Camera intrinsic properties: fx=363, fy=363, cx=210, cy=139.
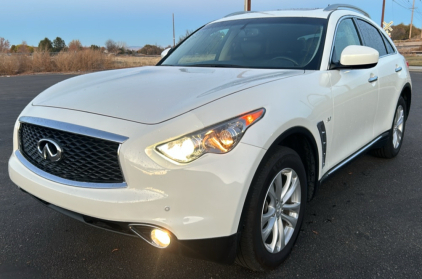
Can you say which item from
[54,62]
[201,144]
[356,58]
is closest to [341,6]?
[356,58]

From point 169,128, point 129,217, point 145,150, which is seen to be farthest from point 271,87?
point 129,217

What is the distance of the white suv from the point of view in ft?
5.93

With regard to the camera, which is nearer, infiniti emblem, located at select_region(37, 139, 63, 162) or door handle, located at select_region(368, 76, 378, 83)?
infiniti emblem, located at select_region(37, 139, 63, 162)

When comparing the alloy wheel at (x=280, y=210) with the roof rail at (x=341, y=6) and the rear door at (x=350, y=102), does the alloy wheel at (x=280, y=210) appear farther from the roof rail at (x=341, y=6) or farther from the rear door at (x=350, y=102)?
the roof rail at (x=341, y=6)

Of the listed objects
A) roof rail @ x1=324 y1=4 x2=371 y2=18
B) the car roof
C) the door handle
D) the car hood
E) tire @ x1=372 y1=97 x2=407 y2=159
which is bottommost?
tire @ x1=372 y1=97 x2=407 y2=159

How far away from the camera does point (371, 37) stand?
3.93 meters

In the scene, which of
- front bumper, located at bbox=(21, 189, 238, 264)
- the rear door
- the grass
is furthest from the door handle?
the grass

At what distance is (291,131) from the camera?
7.13 ft

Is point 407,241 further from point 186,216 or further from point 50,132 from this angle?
point 50,132

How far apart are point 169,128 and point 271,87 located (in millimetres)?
727

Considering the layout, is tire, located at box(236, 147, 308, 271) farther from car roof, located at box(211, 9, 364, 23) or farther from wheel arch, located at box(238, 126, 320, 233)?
car roof, located at box(211, 9, 364, 23)

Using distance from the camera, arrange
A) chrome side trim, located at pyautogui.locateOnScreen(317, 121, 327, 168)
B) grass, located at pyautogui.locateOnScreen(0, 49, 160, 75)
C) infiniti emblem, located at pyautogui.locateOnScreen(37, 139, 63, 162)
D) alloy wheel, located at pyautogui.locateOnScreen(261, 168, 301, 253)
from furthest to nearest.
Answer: grass, located at pyautogui.locateOnScreen(0, 49, 160, 75), chrome side trim, located at pyautogui.locateOnScreen(317, 121, 327, 168), alloy wheel, located at pyautogui.locateOnScreen(261, 168, 301, 253), infiniti emblem, located at pyautogui.locateOnScreen(37, 139, 63, 162)

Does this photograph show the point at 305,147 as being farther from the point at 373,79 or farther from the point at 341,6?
the point at 341,6

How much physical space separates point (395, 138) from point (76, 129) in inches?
155
